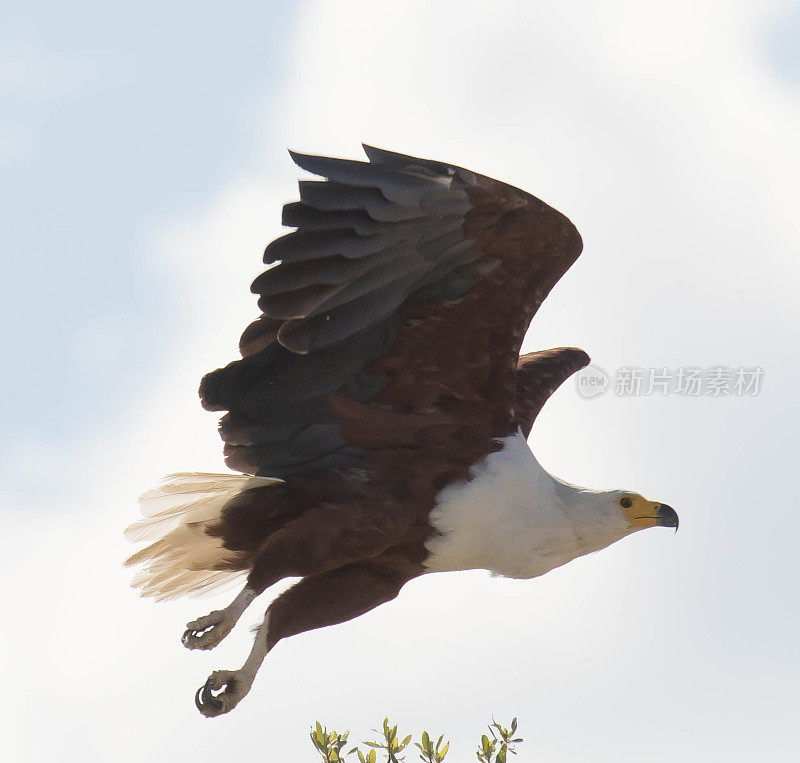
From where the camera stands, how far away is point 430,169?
4.84 metres

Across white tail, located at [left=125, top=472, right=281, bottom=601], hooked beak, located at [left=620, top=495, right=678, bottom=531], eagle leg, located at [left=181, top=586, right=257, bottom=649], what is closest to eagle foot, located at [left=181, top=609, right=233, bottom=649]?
eagle leg, located at [left=181, top=586, right=257, bottom=649]

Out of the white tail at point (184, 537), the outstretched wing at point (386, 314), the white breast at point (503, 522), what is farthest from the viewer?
the white tail at point (184, 537)

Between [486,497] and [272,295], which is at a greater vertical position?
[272,295]

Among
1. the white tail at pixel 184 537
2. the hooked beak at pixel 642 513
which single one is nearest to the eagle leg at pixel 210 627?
the white tail at pixel 184 537

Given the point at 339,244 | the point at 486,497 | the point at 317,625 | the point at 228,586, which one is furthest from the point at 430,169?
the point at 228,586

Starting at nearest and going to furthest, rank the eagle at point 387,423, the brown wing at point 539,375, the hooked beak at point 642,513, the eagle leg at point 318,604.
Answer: the eagle at point 387,423
the eagle leg at point 318,604
the hooked beak at point 642,513
the brown wing at point 539,375

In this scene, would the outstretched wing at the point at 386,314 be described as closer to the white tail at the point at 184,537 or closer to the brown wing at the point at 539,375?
the white tail at the point at 184,537

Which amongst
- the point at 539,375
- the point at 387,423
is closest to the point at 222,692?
the point at 387,423

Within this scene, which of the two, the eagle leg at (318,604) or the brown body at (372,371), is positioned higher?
the brown body at (372,371)

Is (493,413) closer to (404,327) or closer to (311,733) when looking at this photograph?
(404,327)

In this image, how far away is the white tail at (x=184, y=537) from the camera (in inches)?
230

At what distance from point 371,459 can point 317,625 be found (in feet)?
2.18

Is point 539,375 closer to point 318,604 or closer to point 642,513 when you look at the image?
point 642,513

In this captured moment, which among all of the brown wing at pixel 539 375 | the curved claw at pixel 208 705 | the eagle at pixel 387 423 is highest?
the brown wing at pixel 539 375
